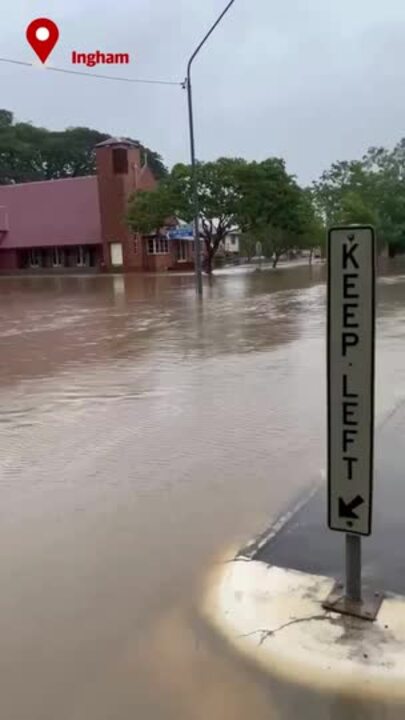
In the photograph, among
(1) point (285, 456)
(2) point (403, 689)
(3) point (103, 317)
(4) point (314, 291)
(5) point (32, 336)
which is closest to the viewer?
(2) point (403, 689)

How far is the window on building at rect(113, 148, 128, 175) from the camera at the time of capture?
166ft

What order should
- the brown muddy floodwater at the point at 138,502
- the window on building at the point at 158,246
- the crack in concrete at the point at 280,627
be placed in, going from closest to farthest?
the brown muddy floodwater at the point at 138,502, the crack in concrete at the point at 280,627, the window on building at the point at 158,246

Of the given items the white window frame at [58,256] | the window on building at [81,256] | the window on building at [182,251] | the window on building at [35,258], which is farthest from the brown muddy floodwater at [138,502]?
the window on building at [35,258]

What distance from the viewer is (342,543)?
13.0ft

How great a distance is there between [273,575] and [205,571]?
1.19 feet

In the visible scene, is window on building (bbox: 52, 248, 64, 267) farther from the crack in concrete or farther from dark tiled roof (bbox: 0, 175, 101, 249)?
the crack in concrete

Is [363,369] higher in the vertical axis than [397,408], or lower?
higher

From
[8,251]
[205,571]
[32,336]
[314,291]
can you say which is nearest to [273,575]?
[205,571]

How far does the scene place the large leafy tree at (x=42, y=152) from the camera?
7750 centimetres

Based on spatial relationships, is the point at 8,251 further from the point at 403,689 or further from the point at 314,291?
the point at 403,689

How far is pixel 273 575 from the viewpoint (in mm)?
3572

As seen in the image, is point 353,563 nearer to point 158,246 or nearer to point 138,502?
point 138,502

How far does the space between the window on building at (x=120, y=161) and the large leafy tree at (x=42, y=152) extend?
2853 cm

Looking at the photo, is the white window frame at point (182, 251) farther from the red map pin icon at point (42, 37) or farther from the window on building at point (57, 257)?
the red map pin icon at point (42, 37)
